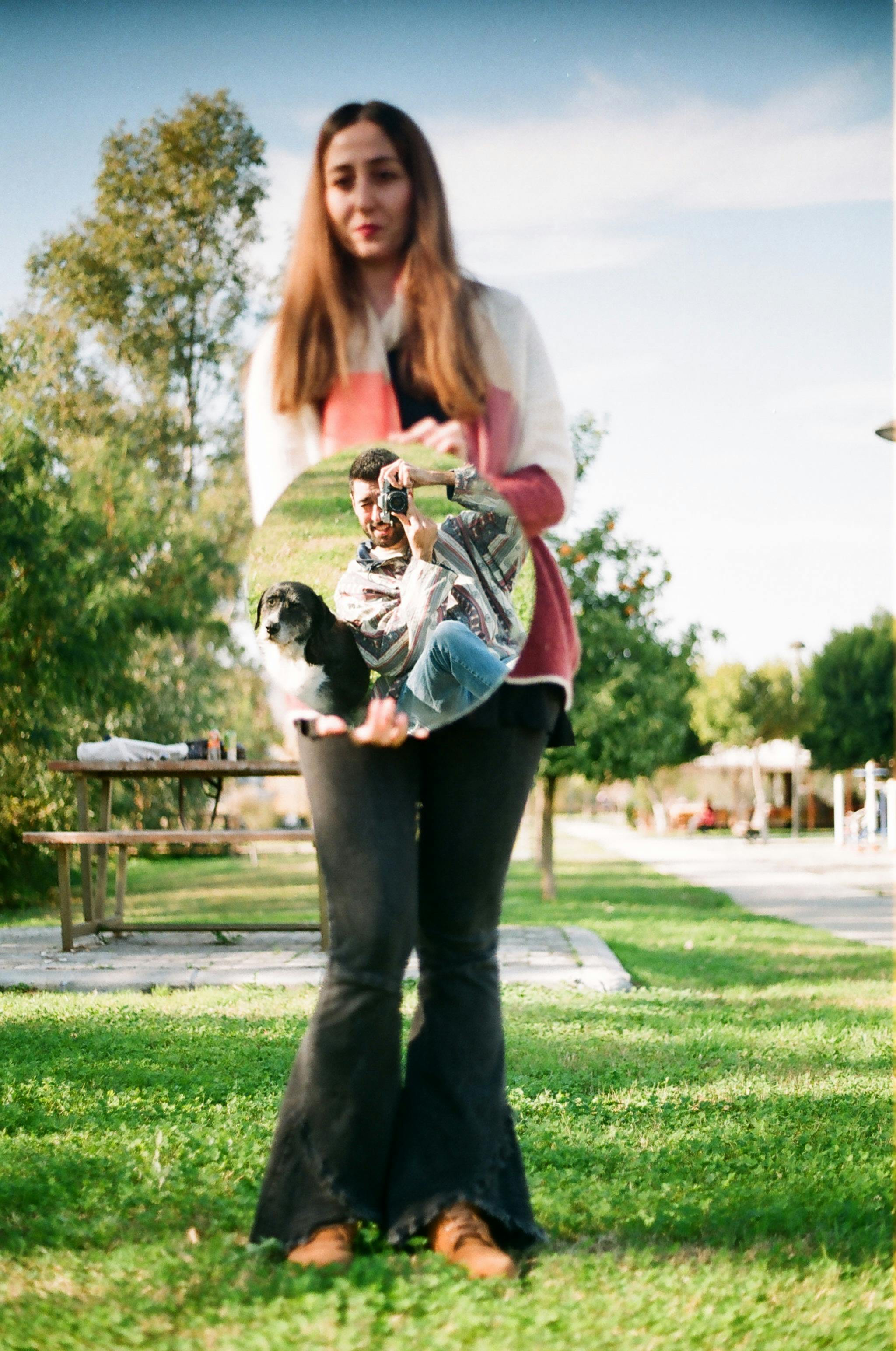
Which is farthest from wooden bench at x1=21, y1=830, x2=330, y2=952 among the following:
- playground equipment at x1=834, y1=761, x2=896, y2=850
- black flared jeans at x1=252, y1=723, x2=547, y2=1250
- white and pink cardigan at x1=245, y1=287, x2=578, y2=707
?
playground equipment at x1=834, y1=761, x2=896, y2=850

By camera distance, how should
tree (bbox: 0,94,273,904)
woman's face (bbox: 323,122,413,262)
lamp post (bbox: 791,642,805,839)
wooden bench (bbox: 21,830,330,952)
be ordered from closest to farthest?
1. woman's face (bbox: 323,122,413,262)
2. tree (bbox: 0,94,273,904)
3. wooden bench (bbox: 21,830,330,952)
4. lamp post (bbox: 791,642,805,839)

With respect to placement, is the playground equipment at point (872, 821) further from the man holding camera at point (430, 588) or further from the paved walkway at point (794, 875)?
the man holding camera at point (430, 588)

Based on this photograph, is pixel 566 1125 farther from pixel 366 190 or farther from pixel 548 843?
pixel 548 843

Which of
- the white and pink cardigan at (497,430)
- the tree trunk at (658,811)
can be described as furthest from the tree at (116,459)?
the tree trunk at (658,811)

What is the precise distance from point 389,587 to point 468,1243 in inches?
41.2

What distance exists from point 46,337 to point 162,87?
20.2ft

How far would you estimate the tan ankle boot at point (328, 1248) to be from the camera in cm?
198

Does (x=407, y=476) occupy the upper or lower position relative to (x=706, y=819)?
upper

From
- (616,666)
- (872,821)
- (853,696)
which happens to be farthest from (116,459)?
(853,696)

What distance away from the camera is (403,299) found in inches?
83.1

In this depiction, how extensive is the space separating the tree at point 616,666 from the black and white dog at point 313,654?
795cm

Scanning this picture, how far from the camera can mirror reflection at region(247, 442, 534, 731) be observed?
6.55ft

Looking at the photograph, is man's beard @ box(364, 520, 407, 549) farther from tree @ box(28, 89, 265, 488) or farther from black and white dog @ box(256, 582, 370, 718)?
tree @ box(28, 89, 265, 488)

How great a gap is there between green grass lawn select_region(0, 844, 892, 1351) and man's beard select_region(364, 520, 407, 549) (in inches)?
43.7
